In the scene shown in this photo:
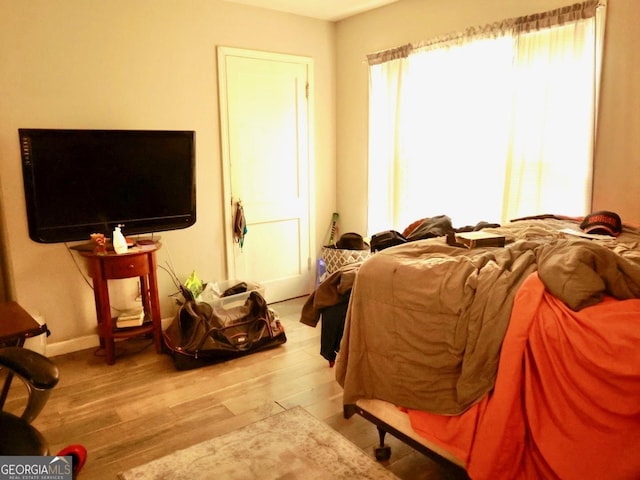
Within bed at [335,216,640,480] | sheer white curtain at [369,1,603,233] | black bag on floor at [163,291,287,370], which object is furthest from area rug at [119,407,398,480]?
sheer white curtain at [369,1,603,233]

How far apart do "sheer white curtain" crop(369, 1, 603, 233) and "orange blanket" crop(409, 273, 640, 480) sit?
1616 mm

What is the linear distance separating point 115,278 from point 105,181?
0.63 m

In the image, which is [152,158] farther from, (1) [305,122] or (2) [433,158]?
(2) [433,158]

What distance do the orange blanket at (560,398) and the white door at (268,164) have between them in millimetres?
2837

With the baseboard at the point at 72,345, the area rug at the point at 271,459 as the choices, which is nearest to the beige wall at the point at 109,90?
the baseboard at the point at 72,345

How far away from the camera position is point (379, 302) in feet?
6.31

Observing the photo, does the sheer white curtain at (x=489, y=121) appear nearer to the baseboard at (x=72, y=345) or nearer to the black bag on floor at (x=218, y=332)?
the black bag on floor at (x=218, y=332)

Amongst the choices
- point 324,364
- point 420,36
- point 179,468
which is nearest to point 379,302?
point 179,468

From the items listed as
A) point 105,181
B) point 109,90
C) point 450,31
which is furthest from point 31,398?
point 450,31

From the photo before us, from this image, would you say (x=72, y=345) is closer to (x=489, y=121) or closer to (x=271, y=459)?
(x=271, y=459)

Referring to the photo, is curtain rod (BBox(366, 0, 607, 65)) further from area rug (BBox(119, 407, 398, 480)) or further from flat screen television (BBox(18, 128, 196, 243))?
area rug (BBox(119, 407, 398, 480))

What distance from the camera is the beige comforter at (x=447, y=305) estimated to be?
158 cm

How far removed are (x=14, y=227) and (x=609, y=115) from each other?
12.0 ft

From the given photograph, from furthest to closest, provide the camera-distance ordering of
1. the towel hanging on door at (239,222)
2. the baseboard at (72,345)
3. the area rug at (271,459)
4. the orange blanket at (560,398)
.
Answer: the towel hanging on door at (239,222) < the baseboard at (72,345) < the area rug at (271,459) < the orange blanket at (560,398)
